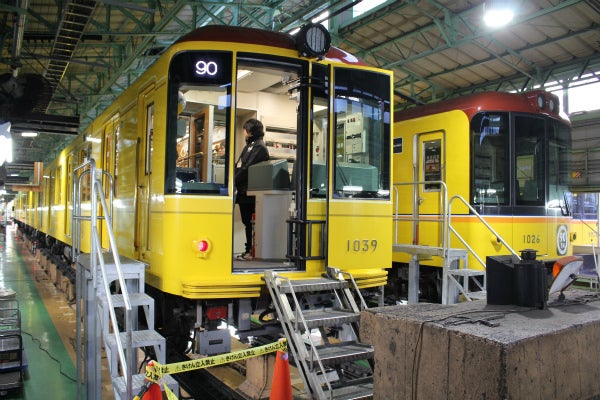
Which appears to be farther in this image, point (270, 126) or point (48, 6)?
point (48, 6)

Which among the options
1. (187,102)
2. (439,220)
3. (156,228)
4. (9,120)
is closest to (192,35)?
(187,102)

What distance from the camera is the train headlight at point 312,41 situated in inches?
186

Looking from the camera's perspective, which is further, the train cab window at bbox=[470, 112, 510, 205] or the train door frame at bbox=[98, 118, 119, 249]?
the train cab window at bbox=[470, 112, 510, 205]

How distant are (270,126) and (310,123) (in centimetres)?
193

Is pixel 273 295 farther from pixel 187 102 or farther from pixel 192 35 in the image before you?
pixel 192 35

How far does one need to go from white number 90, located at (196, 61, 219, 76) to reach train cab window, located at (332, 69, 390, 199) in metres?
1.16

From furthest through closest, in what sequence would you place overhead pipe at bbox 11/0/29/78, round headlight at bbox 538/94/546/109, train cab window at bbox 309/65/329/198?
overhead pipe at bbox 11/0/29/78 < round headlight at bbox 538/94/546/109 < train cab window at bbox 309/65/329/198

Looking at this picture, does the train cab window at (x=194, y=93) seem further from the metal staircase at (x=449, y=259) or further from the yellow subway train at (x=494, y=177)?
the yellow subway train at (x=494, y=177)

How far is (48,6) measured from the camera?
12203 mm

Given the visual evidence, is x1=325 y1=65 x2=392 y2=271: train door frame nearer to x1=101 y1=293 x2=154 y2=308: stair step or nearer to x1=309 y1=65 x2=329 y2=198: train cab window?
x1=309 y1=65 x2=329 y2=198: train cab window

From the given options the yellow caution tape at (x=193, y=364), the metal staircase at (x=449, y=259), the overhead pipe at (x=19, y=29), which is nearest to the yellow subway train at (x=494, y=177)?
the metal staircase at (x=449, y=259)

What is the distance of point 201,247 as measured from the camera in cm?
443

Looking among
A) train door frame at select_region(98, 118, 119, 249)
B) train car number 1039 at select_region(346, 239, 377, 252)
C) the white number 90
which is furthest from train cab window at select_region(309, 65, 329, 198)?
train door frame at select_region(98, 118, 119, 249)

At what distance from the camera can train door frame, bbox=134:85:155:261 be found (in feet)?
16.6
